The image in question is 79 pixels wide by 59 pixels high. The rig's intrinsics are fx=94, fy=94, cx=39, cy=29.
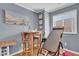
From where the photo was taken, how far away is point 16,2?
88 centimetres


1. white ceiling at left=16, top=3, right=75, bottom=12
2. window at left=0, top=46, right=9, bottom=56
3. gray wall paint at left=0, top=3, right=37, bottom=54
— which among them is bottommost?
window at left=0, top=46, right=9, bottom=56

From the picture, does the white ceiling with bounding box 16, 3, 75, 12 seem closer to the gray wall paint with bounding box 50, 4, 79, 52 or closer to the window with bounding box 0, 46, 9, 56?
the gray wall paint with bounding box 50, 4, 79, 52

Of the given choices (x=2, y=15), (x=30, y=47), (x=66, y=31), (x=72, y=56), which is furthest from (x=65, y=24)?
(x=2, y=15)

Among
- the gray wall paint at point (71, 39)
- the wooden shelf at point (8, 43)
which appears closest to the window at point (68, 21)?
the gray wall paint at point (71, 39)

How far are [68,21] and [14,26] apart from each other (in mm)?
534

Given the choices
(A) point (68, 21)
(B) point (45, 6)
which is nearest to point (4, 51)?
(B) point (45, 6)

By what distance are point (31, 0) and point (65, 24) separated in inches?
16.1

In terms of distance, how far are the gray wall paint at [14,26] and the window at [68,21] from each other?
24cm

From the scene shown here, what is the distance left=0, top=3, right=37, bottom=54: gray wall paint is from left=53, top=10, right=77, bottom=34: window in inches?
9.5

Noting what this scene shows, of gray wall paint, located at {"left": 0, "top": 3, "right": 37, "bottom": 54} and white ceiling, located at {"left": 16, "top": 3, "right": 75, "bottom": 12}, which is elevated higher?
white ceiling, located at {"left": 16, "top": 3, "right": 75, "bottom": 12}

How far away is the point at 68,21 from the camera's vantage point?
3.09ft

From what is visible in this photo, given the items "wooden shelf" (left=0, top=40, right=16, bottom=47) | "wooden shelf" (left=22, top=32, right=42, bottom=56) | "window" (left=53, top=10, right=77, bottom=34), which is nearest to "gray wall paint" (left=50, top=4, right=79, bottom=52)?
"window" (left=53, top=10, right=77, bottom=34)

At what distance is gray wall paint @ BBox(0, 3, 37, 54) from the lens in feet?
2.83

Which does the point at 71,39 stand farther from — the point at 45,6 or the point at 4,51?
the point at 4,51
